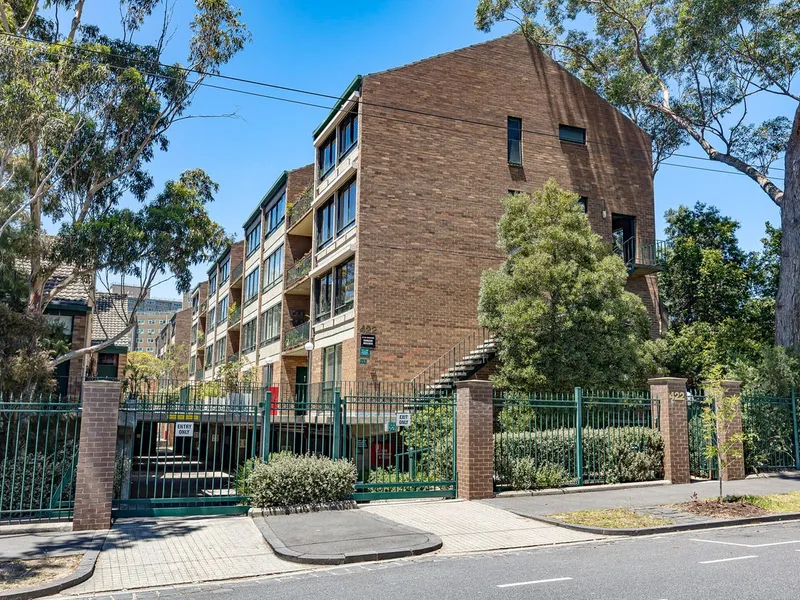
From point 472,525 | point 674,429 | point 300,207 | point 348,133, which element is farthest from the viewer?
point 300,207

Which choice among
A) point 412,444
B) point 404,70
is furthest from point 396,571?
point 404,70

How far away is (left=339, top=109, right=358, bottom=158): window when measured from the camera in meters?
24.1

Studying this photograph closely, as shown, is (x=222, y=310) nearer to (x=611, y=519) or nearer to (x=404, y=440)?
(x=404, y=440)

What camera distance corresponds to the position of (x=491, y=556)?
9.42 m

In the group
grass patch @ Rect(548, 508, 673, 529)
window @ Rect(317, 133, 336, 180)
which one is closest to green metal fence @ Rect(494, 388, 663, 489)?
grass patch @ Rect(548, 508, 673, 529)

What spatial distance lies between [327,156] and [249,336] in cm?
1510

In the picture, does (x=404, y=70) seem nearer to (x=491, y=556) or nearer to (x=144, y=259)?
(x=144, y=259)

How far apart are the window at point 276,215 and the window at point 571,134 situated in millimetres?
13438

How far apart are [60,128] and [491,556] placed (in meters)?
14.0

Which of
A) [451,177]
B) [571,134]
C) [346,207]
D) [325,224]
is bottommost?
[346,207]

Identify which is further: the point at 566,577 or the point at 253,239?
the point at 253,239

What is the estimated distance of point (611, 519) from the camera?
456 inches

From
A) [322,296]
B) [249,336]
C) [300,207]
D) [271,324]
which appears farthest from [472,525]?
[249,336]

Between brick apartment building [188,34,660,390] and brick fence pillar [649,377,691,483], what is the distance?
809cm
